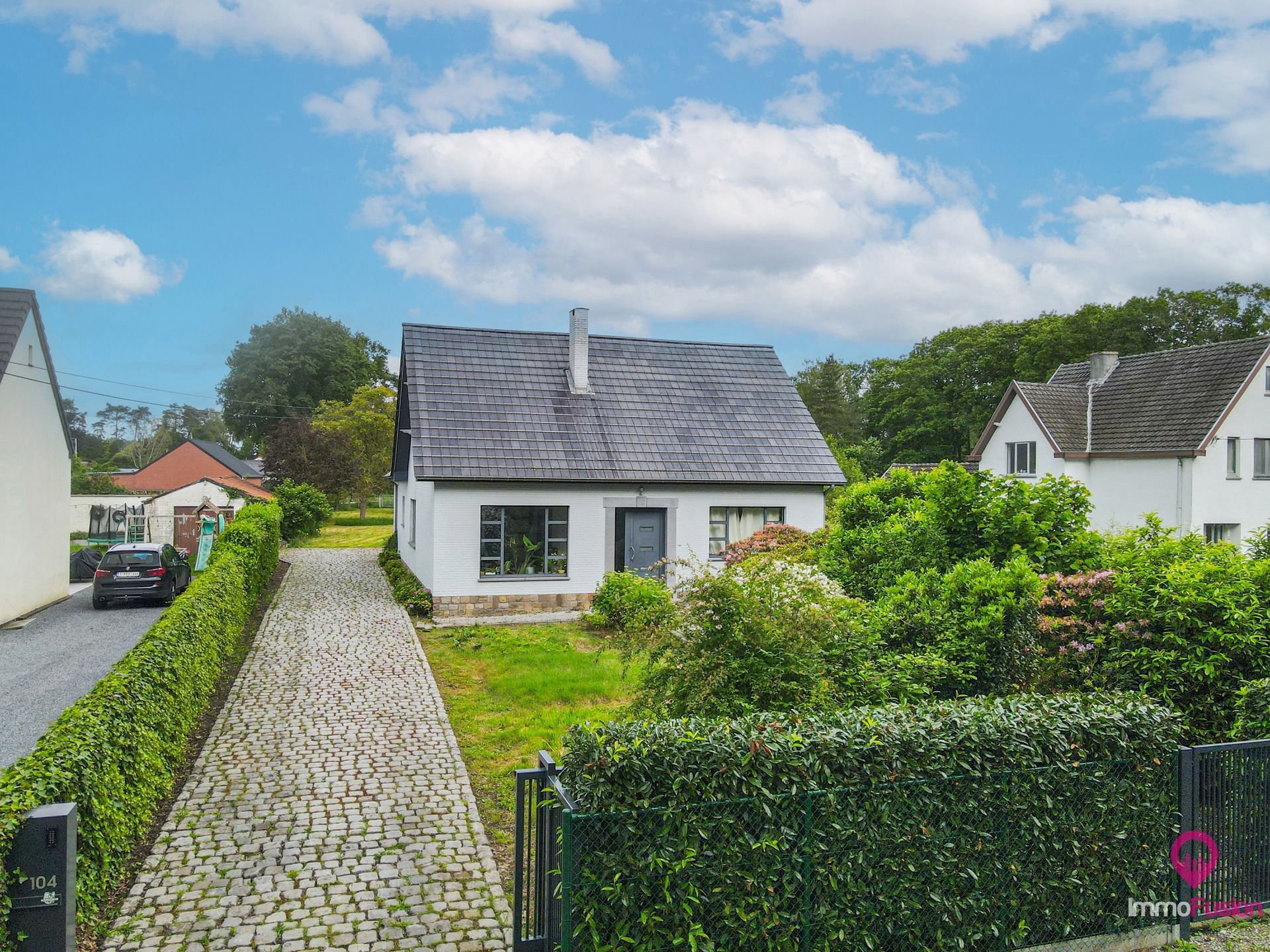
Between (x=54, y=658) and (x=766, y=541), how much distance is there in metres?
13.9

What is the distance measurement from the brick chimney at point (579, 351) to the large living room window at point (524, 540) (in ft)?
12.4

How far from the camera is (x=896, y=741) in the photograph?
218 inches

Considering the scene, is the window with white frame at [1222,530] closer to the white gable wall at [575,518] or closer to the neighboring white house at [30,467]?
the white gable wall at [575,518]

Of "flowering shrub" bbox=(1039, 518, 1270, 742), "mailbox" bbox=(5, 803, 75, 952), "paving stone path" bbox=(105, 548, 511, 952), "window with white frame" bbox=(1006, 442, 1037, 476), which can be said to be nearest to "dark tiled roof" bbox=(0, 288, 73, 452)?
"paving stone path" bbox=(105, 548, 511, 952)

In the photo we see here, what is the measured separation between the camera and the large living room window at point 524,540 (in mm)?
19219

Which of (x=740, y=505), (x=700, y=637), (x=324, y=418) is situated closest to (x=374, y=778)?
(x=700, y=637)

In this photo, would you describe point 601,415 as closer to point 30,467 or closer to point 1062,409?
point 30,467

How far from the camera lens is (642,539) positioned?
67.5 ft

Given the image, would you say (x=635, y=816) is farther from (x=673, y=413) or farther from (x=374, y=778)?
(x=673, y=413)

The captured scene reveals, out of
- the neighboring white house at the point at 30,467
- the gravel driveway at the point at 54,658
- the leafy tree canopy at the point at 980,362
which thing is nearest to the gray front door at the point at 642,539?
the gravel driveway at the point at 54,658

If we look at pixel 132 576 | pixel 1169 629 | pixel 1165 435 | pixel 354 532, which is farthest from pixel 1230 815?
pixel 354 532

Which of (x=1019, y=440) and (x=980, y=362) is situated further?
(x=980, y=362)

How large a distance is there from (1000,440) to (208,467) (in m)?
46.8

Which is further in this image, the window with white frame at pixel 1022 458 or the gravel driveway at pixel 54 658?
the window with white frame at pixel 1022 458
